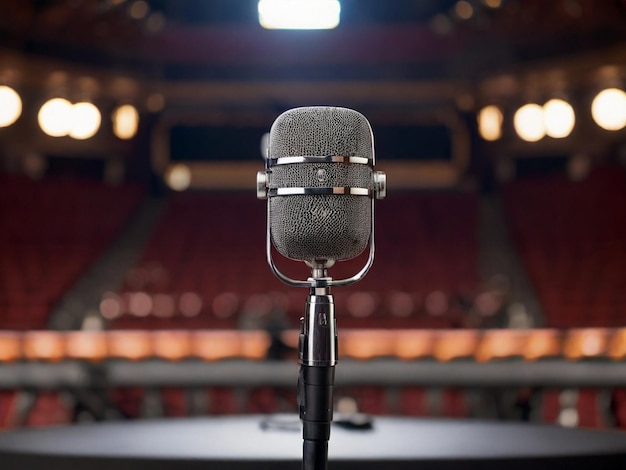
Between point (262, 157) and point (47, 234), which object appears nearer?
point (262, 157)

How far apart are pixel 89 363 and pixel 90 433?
0.62 m

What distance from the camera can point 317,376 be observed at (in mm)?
773

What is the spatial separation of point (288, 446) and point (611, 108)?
322 inches

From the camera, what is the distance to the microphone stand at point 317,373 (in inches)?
30.1

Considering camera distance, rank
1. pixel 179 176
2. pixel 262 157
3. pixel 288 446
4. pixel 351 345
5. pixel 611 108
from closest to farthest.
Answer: pixel 288 446 → pixel 351 345 → pixel 262 157 → pixel 611 108 → pixel 179 176

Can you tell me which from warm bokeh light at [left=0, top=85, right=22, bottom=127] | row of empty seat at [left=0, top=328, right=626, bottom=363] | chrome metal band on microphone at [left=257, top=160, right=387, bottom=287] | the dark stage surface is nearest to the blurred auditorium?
warm bokeh light at [left=0, top=85, right=22, bottom=127]

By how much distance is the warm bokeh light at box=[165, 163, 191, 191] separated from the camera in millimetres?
10867

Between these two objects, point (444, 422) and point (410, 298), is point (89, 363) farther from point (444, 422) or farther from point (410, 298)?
point (410, 298)

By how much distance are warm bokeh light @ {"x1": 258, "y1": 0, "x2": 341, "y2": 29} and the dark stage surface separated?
7.37 m

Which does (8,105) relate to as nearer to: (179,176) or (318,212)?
(179,176)

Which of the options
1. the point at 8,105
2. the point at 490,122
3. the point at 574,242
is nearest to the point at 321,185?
the point at 574,242

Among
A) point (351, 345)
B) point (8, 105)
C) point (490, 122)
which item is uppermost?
point (490, 122)

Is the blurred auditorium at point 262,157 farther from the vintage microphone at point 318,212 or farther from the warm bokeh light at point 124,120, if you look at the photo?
the vintage microphone at point 318,212

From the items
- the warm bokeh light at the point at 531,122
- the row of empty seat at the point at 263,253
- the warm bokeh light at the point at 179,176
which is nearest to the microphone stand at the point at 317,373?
the row of empty seat at the point at 263,253
